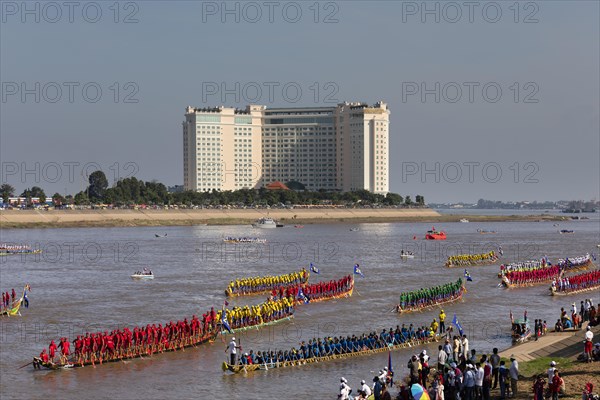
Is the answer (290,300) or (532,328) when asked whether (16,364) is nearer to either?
(290,300)

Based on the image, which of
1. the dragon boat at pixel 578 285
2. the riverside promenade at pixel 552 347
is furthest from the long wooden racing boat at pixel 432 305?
the riverside promenade at pixel 552 347

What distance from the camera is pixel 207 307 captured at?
5050cm

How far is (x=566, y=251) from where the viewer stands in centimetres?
10175

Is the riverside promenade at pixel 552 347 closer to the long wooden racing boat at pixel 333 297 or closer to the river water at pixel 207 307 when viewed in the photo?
the river water at pixel 207 307

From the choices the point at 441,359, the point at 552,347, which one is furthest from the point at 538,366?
the point at 552,347

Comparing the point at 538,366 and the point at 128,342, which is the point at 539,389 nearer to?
the point at 538,366

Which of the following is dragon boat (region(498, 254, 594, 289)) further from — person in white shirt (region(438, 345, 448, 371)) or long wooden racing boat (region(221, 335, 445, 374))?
person in white shirt (region(438, 345, 448, 371))

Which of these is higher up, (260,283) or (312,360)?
(260,283)

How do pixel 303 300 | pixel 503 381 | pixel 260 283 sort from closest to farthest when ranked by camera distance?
pixel 503 381 < pixel 303 300 < pixel 260 283

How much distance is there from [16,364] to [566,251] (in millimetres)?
81780

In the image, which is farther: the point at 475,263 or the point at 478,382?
the point at 475,263

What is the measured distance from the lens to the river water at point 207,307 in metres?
30.9

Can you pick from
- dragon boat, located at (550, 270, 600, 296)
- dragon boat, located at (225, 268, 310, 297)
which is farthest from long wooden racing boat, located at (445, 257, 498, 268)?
dragon boat, located at (225, 268, 310, 297)

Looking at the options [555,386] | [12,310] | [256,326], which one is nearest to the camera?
[555,386]
